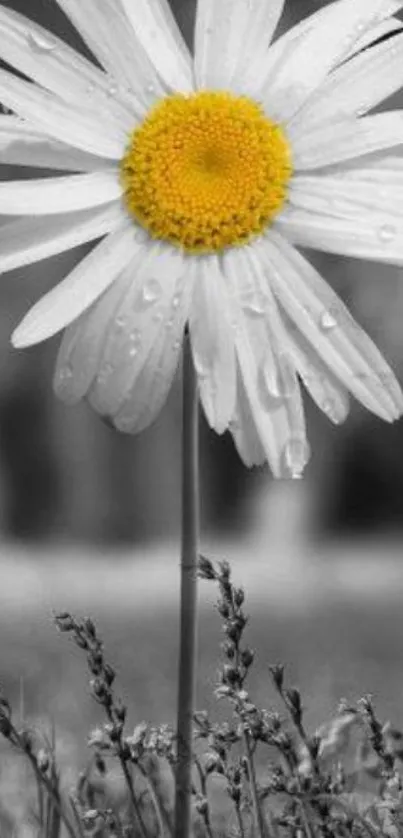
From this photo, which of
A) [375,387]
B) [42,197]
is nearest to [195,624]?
[375,387]

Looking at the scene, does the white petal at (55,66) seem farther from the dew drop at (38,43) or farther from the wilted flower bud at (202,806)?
the wilted flower bud at (202,806)

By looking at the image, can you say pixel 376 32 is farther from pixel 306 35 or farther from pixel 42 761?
pixel 42 761

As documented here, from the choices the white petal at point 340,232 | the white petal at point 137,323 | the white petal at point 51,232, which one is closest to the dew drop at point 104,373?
the white petal at point 137,323

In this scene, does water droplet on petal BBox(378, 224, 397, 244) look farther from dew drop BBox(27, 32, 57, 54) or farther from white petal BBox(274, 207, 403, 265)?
dew drop BBox(27, 32, 57, 54)

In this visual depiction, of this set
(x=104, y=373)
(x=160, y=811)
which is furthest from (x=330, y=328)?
(x=160, y=811)

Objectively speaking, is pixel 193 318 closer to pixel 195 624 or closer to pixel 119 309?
pixel 119 309

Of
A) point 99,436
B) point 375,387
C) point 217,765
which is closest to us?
point 375,387

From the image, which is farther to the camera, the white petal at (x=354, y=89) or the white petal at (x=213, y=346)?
the white petal at (x=354, y=89)
